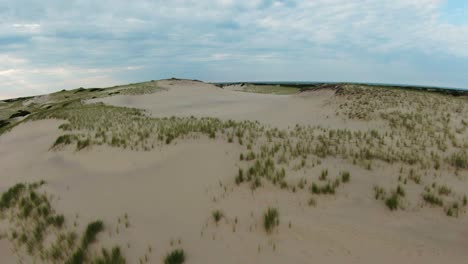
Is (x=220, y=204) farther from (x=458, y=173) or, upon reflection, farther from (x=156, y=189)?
(x=458, y=173)

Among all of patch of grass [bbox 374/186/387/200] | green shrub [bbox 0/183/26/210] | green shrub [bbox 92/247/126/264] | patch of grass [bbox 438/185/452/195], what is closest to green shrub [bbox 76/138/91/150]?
green shrub [bbox 0/183/26/210]

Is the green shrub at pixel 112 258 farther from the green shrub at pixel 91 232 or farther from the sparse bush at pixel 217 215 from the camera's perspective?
the sparse bush at pixel 217 215

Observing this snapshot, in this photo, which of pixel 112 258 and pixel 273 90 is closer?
pixel 112 258

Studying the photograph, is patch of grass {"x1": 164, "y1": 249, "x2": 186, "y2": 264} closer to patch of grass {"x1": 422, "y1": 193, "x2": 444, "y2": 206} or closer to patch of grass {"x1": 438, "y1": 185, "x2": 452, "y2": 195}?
patch of grass {"x1": 422, "y1": 193, "x2": 444, "y2": 206}

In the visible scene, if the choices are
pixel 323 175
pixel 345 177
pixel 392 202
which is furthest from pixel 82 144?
pixel 392 202

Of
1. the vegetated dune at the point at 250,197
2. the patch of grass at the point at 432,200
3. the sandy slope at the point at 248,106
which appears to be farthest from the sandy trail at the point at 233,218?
the sandy slope at the point at 248,106

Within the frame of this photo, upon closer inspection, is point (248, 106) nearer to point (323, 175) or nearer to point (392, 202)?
point (323, 175)
